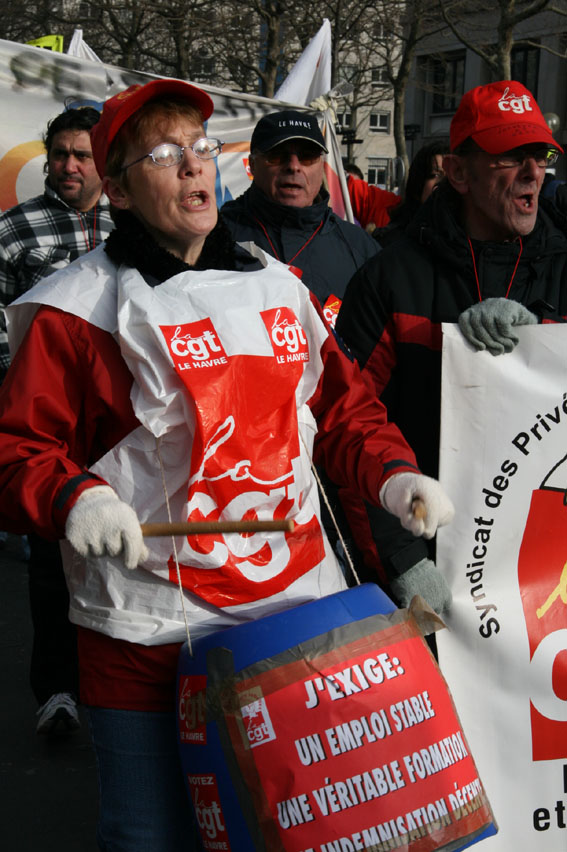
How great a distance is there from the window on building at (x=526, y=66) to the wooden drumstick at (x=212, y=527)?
3843 centimetres

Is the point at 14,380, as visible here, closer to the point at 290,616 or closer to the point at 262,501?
the point at 262,501

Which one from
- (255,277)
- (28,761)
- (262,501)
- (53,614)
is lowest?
(28,761)

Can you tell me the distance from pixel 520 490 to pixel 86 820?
5.78 feet

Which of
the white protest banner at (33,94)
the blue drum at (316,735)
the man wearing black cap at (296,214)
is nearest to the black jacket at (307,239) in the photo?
the man wearing black cap at (296,214)

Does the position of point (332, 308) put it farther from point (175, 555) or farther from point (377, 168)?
point (377, 168)

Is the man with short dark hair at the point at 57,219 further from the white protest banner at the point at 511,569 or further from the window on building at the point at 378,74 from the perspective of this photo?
Answer: the window on building at the point at 378,74

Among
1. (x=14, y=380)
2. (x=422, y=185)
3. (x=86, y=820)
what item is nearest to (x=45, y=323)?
(x=14, y=380)

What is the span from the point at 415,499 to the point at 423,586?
0.65 meters

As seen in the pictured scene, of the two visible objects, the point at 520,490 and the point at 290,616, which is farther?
the point at 520,490

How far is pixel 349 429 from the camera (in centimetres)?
236

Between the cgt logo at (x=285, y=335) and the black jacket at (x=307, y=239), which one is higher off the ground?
the cgt logo at (x=285, y=335)

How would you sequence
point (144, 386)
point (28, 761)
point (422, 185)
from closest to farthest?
point (144, 386) → point (28, 761) → point (422, 185)

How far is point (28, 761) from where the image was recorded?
12.7 ft

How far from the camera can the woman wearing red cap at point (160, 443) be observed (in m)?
2.07
